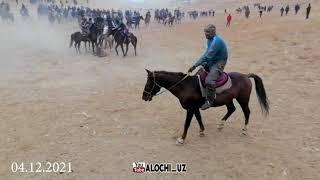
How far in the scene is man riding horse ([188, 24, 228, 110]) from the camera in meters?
8.91

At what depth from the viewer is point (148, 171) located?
807 centimetres

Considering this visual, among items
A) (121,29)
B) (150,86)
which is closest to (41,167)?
(150,86)

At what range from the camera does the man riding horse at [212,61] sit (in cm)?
891

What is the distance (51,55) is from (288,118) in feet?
49.9

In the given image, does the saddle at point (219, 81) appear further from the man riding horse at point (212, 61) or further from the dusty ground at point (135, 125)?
the dusty ground at point (135, 125)

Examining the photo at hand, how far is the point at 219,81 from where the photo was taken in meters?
9.20

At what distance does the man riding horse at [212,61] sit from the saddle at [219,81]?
0.30 ft

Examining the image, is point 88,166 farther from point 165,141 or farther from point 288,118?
point 288,118

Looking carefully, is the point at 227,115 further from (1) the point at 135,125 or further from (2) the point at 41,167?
(2) the point at 41,167

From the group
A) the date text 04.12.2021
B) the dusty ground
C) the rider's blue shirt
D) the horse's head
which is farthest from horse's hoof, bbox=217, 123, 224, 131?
the date text 04.12.2021

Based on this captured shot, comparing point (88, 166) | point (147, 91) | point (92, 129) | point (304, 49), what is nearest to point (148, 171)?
point (88, 166)

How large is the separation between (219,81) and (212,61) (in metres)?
0.45

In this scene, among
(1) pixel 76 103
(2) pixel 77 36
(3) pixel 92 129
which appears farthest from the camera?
(2) pixel 77 36
